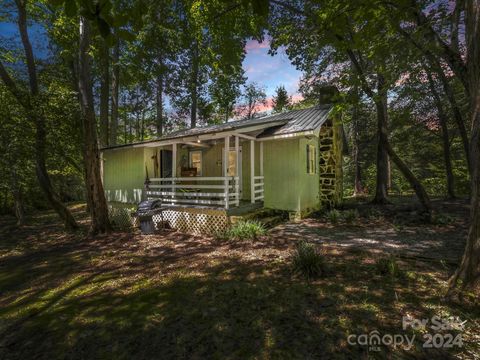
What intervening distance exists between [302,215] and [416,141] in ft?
59.2

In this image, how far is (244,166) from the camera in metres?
10.8

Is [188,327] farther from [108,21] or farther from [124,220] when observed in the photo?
[124,220]

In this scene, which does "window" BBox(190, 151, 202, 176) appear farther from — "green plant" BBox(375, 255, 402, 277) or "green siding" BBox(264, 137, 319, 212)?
"green plant" BBox(375, 255, 402, 277)

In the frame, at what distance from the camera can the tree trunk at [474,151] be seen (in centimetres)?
314

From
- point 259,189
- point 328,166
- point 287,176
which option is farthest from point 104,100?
point 328,166

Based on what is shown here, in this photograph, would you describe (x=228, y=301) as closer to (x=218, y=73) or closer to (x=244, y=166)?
(x=244, y=166)

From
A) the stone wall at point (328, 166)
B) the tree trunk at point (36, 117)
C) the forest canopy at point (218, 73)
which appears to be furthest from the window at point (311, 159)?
the tree trunk at point (36, 117)

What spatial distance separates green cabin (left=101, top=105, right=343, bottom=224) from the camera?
8.80 m

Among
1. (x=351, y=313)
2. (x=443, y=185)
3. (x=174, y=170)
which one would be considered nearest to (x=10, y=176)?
(x=174, y=170)

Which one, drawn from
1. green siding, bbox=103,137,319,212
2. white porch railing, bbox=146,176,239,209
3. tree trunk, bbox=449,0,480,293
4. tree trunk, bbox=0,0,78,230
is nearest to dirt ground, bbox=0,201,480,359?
tree trunk, bbox=449,0,480,293

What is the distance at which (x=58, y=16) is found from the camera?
39.3ft

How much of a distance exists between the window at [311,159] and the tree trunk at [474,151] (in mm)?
6663

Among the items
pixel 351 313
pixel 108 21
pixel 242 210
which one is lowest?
pixel 351 313

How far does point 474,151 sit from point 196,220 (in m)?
7.39
